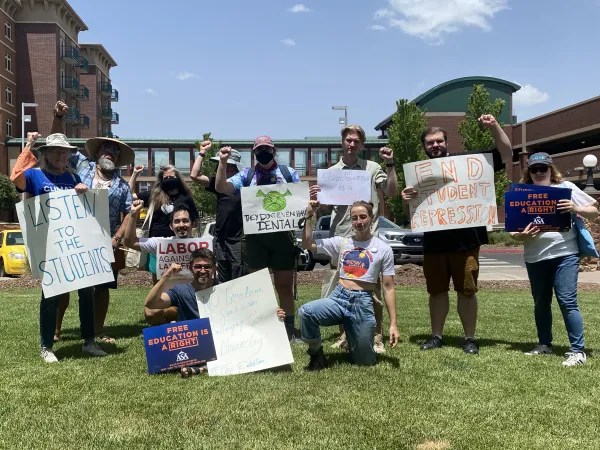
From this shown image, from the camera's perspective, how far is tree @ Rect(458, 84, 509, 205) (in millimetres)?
30172

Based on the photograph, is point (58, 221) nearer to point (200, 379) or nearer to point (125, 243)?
point (125, 243)

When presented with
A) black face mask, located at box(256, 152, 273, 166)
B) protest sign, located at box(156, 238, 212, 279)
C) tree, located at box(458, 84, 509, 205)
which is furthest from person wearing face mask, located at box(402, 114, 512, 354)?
tree, located at box(458, 84, 509, 205)

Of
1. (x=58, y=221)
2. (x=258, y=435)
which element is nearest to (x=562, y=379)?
(x=258, y=435)

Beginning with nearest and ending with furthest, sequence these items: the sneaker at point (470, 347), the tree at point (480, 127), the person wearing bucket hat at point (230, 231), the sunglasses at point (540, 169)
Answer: the sunglasses at point (540, 169), the sneaker at point (470, 347), the person wearing bucket hat at point (230, 231), the tree at point (480, 127)

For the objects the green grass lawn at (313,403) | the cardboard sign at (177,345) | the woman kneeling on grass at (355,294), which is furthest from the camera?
the woman kneeling on grass at (355,294)

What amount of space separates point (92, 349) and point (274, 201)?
2291 millimetres

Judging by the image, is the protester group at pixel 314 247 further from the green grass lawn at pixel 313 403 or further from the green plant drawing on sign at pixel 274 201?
the green grass lawn at pixel 313 403

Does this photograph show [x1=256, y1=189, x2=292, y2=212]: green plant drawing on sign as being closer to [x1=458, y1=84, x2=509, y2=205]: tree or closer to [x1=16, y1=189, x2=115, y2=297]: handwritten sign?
[x1=16, y1=189, x2=115, y2=297]: handwritten sign

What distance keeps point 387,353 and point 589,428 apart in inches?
87.0

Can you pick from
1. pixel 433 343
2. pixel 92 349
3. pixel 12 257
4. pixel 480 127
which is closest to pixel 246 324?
pixel 92 349

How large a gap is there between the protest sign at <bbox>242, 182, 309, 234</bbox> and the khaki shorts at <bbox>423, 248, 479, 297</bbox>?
4.68 feet

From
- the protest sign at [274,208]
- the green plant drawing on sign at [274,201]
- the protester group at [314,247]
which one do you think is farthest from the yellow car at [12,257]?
the green plant drawing on sign at [274,201]

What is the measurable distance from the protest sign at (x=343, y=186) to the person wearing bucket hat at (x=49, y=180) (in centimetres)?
227

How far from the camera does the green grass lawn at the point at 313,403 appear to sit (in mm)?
3180
